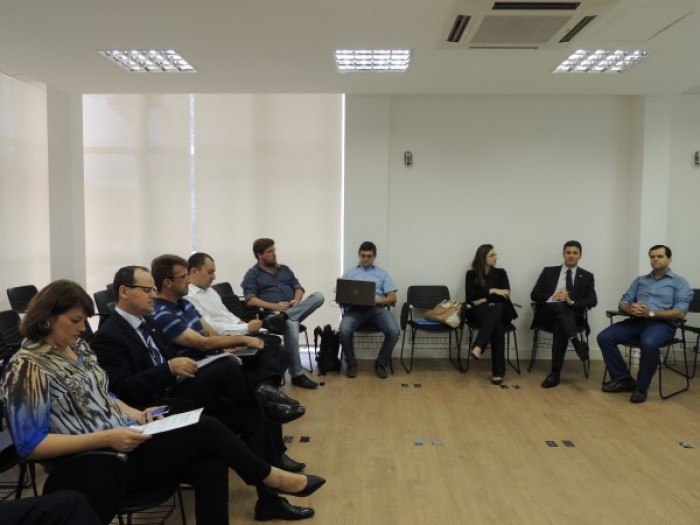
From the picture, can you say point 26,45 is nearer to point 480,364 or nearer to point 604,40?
point 604,40

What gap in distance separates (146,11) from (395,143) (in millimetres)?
3014

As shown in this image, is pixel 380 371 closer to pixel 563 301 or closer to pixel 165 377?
pixel 563 301

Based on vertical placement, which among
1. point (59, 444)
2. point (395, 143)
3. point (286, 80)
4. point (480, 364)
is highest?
point (286, 80)

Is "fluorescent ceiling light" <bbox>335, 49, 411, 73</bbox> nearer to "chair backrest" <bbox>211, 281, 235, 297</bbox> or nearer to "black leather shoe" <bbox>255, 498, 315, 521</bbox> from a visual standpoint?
"chair backrest" <bbox>211, 281, 235, 297</bbox>

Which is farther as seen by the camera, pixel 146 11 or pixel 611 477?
pixel 146 11

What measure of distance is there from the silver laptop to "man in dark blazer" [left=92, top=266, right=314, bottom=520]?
230cm

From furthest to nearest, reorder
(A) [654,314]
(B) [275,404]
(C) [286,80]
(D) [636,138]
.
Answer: (D) [636,138], (C) [286,80], (A) [654,314], (B) [275,404]

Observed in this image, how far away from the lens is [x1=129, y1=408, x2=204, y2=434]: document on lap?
2015 mm

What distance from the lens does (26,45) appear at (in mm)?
4137

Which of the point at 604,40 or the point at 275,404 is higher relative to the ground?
the point at 604,40

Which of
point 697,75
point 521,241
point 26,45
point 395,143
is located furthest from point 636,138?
point 26,45

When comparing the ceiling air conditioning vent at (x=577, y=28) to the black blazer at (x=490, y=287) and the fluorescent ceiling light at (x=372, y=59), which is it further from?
the black blazer at (x=490, y=287)

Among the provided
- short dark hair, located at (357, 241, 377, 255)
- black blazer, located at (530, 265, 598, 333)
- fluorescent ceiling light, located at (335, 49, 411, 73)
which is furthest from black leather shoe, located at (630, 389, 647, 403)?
fluorescent ceiling light, located at (335, 49, 411, 73)

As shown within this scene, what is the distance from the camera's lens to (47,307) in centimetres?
181
